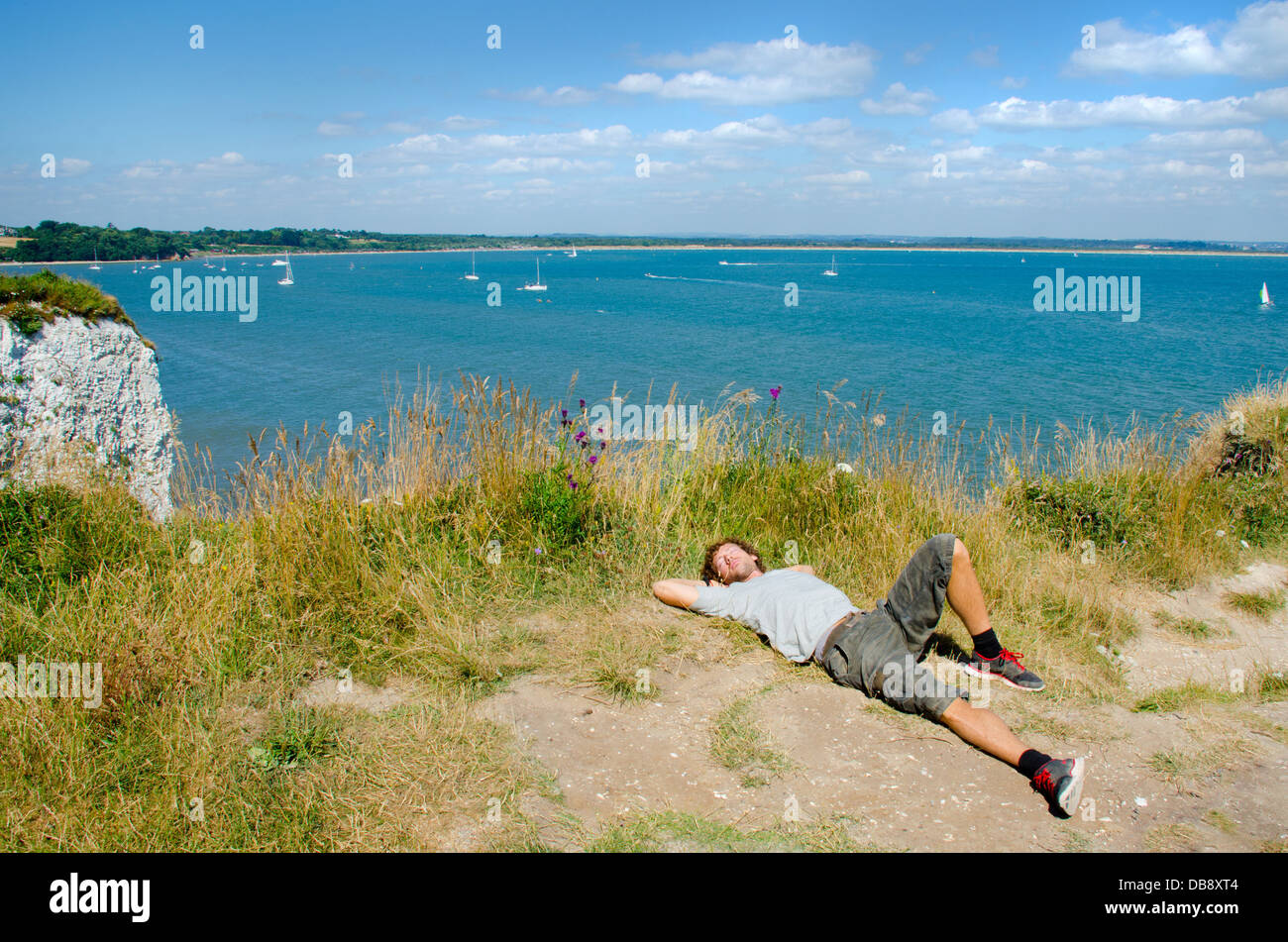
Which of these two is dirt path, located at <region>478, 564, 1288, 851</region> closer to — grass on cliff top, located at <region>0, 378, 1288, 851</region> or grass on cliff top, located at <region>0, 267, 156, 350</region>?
grass on cliff top, located at <region>0, 378, 1288, 851</region>

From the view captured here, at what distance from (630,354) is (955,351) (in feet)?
59.7

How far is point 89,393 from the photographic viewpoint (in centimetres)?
938

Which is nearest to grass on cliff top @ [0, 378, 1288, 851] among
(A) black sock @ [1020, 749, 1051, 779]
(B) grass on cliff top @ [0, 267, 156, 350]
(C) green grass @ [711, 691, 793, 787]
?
(C) green grass @ [711, 691, 793, 787]

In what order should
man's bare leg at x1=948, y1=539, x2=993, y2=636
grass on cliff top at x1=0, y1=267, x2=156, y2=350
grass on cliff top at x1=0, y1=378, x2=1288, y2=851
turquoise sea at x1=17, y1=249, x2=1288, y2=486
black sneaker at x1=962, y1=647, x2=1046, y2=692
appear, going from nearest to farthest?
grass on cliff top at x1=0, y1=378, x2=1288, y2=851, man's bare leg at x1=948, y1=539, x2=993, y2=636, black sneaker at x1=962, y1=647, x2=1046, y2=692, grass on cliff top at x1=0, y1=267, x2=156, y2=350, turquoise sea at x1=17, y1=249, x2=1288, y2=486

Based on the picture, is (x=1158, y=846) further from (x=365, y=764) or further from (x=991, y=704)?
(x=365, y=764)

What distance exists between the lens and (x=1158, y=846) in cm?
304

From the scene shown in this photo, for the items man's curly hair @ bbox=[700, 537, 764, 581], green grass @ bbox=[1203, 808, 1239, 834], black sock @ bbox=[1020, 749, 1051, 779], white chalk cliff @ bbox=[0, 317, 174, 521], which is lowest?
green grass @ bbox=[1203, 808, 1239, 834]

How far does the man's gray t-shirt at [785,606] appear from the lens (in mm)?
4355

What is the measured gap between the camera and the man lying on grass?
3.72m

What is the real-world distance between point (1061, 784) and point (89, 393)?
10945mm

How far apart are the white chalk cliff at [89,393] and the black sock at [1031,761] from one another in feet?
23.5

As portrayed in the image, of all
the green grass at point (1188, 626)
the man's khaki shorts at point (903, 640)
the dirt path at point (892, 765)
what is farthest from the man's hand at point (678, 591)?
the green grass at point (1188, 626)

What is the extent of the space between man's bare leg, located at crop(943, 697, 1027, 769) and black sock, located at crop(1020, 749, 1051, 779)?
0.11 feet

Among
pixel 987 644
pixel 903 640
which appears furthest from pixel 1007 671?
pixel 903 640
